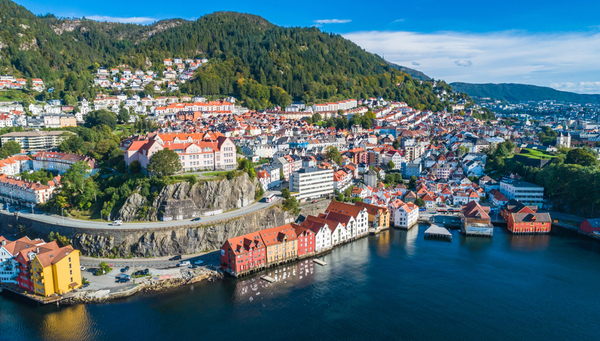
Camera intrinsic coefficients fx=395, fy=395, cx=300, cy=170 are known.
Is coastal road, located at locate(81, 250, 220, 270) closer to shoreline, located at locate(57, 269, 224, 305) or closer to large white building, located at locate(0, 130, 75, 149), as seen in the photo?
shoreline, located at locate(57, 269, 224, 305)

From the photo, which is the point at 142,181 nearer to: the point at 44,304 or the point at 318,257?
the point at 44,304

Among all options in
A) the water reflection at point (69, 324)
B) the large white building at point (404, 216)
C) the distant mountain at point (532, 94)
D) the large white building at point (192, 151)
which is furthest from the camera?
the distant mountain at point (532, 94)

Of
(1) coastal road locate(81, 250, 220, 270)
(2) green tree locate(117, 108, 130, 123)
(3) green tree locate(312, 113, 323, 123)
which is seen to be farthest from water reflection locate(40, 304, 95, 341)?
(3) green tree locate(312, 113, 323, 123)

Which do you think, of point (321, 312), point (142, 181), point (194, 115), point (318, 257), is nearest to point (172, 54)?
point (194, 115)

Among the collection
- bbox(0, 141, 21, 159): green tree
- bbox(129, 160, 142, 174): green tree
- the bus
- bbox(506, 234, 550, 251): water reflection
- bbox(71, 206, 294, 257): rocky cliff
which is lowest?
bbox(506, 234, 550, 251): water reflection

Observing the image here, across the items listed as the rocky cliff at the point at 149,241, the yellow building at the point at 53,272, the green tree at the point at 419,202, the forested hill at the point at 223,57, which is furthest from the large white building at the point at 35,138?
the green tree at the point at 419,202

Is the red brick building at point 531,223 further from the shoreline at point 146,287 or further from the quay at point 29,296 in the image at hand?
the quay at point 29,296
